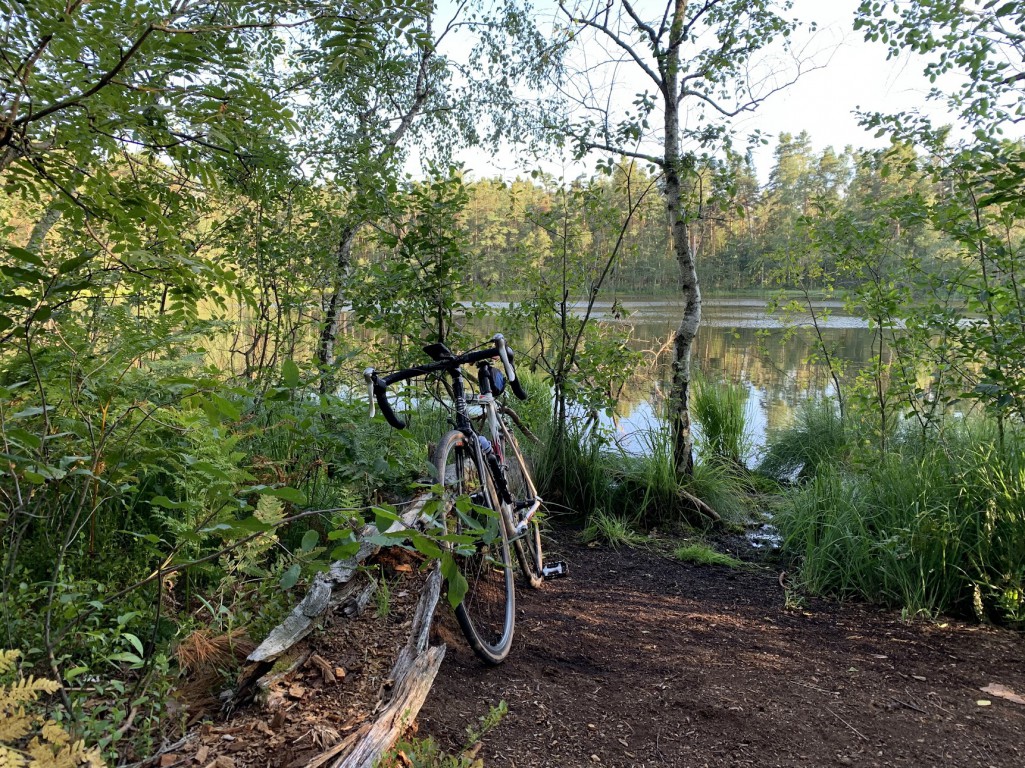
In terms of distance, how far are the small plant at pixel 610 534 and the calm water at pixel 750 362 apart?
106 cm

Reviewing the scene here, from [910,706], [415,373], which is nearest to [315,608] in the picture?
[415,373]

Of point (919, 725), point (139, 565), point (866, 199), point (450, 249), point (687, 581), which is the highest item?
point (866, 199)

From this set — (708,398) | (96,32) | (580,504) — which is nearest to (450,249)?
(580,504)

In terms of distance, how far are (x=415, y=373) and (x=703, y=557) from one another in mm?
2943

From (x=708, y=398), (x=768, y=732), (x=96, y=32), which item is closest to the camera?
(x=96, y=32)

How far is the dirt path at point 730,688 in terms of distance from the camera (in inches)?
83.3

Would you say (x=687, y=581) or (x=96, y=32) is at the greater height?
(x=96, y=32)

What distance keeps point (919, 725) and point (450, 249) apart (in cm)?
333

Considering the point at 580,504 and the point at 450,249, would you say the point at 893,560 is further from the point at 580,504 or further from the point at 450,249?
the point at 450,249

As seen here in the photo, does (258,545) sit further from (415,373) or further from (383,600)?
(415,373)

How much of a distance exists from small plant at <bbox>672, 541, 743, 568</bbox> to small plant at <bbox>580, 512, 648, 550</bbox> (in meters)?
0.34

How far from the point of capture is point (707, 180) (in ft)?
17.6

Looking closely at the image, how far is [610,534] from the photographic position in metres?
4.77

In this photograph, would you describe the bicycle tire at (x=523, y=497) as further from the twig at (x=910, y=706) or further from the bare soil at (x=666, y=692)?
the twig at (x=910, y=706)
